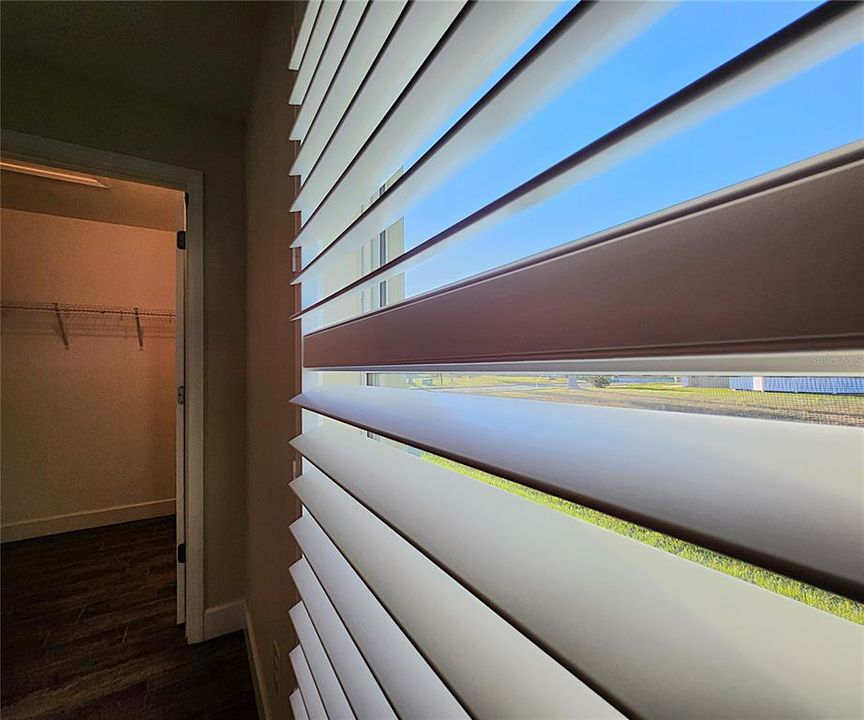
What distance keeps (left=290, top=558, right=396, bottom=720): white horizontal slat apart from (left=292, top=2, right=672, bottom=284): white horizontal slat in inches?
16.9

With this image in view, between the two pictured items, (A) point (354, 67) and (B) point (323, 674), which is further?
(B) point (323, 674)

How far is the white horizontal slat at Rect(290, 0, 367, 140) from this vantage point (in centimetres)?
48

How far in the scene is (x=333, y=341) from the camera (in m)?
0.57

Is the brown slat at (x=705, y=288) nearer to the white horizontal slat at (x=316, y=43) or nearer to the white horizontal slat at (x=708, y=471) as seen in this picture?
the white horizontal slat at (x=708, y=471)

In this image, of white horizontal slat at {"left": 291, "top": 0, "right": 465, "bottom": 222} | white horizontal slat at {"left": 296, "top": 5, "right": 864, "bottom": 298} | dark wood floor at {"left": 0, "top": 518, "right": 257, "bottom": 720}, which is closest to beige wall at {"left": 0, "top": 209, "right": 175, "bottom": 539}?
dark wood floor at {"left": 0, "top": 518, "right": 257, "bottom": 720}

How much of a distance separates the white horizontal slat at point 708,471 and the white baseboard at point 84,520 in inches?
160

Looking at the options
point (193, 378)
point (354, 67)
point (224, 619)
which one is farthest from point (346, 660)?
point (224, 619)

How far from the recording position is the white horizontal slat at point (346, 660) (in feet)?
1.37

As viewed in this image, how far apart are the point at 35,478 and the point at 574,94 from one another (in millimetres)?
4195

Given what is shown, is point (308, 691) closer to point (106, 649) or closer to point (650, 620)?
point (650, 620)

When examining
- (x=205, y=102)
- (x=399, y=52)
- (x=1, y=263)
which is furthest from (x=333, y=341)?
(x=1, y=263)

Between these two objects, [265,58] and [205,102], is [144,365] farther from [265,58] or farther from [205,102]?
[265,58]

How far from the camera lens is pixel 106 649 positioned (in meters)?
1.83

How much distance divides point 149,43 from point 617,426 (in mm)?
2064
